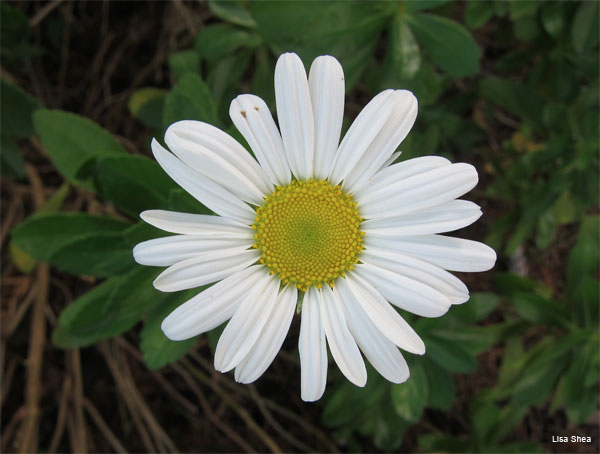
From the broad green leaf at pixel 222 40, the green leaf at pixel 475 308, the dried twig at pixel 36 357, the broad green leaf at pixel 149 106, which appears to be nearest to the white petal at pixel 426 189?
the green leaf at pixel 475 308

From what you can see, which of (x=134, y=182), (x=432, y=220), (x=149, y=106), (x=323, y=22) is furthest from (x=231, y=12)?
(x=432, y=220)

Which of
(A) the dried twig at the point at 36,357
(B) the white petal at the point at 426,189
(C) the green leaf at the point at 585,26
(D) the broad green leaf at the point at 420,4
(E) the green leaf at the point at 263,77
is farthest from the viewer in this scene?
(A) the dried twig at the point at 36,357

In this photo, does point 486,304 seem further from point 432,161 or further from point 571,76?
point 432,161

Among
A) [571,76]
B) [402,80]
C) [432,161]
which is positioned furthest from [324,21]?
[571,76]

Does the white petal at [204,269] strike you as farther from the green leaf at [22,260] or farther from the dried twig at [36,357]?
the dried twig at [36,357]

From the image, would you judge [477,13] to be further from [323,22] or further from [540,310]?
[540,310]

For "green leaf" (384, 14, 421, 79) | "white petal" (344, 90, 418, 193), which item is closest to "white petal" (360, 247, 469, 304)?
"white petal" (344, 90, 418, 193)
